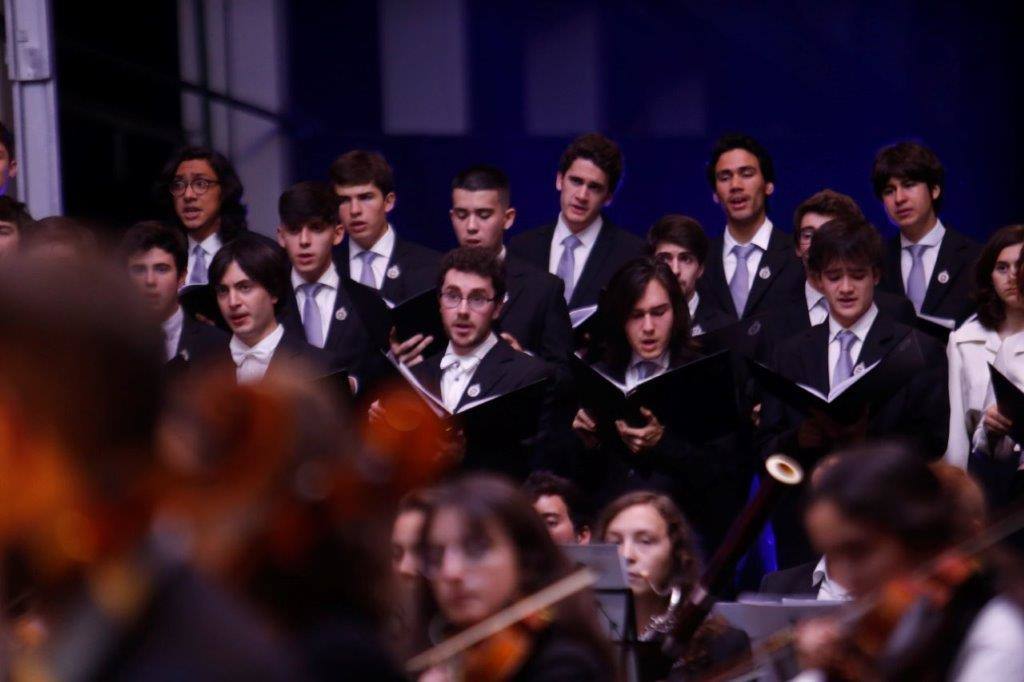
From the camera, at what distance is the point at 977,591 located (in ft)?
7.89

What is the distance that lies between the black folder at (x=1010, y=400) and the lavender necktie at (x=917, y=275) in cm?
114

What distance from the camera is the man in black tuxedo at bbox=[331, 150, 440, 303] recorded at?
5660mm

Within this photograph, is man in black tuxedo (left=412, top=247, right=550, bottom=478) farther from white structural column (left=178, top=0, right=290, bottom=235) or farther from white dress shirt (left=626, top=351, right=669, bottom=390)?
white structural column (left=178, top=0, right=290, bottom=235)

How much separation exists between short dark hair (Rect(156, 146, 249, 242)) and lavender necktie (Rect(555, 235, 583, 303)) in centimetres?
104

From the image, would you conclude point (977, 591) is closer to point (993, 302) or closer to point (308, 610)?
point (308, 610)

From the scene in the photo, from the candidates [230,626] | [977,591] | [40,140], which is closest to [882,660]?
[977,591]

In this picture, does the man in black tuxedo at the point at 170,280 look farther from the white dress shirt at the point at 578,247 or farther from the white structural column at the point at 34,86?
the white dress shirt at the point at 578,247

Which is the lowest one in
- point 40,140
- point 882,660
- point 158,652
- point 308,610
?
point 882,660

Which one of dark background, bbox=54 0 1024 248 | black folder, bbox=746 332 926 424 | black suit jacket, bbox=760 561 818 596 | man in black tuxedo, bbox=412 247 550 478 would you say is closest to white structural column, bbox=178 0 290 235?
dark background, bbox=54 0 1024 248

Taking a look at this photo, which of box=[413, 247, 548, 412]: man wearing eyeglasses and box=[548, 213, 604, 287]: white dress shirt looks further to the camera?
box=[548, 213, 604, 287]: white dress shirt

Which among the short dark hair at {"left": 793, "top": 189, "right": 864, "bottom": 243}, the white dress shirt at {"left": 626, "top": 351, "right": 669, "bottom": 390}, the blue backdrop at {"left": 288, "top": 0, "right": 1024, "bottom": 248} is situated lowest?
the white dress shirt at {"left": 626, "top": 351, "right": 669, "bottom": 390}

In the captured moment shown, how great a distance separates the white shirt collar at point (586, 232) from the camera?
5762 mm

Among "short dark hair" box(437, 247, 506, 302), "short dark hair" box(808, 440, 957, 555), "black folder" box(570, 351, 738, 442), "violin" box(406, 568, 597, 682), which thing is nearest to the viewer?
"short dark hair" box(808, 440, 957, 555)

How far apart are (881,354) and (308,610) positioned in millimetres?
3124
